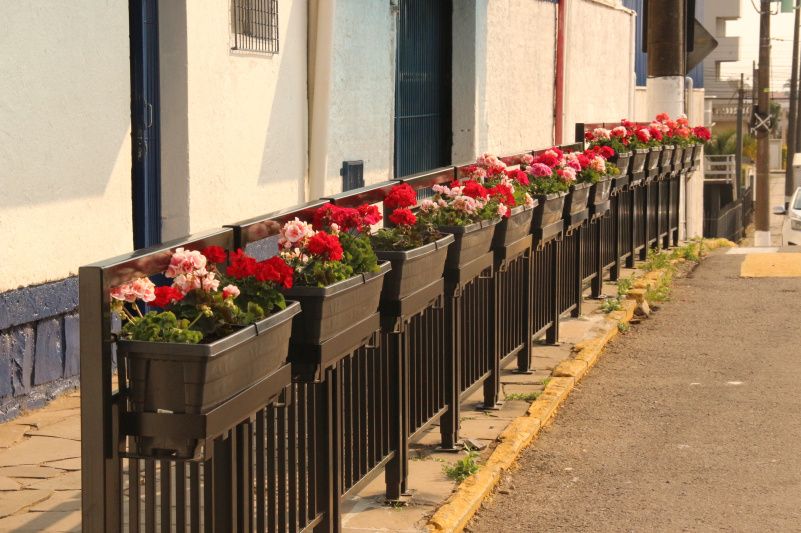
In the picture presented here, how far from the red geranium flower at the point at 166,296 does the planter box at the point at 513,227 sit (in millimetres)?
3909

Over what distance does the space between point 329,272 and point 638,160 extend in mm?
9786

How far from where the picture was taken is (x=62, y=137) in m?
8.36

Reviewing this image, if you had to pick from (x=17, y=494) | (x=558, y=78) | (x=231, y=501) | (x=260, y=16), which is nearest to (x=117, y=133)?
(x=260, y=16)

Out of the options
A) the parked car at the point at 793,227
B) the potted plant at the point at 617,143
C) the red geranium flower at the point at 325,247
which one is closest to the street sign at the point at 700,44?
the potted plant at the point at 617,143

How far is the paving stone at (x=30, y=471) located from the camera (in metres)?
6.70

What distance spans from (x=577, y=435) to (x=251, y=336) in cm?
410

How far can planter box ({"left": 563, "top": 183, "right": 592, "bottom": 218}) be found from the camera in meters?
10.4

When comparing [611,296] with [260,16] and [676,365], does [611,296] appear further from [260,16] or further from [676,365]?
[260,16]

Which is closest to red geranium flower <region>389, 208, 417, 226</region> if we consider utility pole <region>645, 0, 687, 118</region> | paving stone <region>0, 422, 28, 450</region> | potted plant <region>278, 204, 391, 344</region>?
potted plant <region>278, 204, 391, 344</region>

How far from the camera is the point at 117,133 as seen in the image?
8.96 m

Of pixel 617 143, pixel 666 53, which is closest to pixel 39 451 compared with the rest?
pixel 617 143

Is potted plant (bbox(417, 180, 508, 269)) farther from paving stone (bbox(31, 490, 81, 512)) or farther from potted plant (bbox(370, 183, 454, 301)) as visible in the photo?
paving stone (bbox(31, 490, 81, 512))

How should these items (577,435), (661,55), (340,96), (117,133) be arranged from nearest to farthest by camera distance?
(577,435) → (117,133) → (340,96) → (661,55)

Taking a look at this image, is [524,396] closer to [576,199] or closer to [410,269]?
[576,199]
